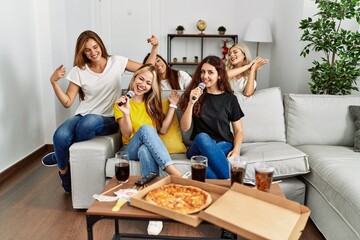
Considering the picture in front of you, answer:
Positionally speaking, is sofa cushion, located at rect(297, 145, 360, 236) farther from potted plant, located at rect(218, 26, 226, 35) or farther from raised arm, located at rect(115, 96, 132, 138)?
potted plant, located at rect(218, 26, 226, 35)

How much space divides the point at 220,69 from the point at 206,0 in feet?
9.45

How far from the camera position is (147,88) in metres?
2.41

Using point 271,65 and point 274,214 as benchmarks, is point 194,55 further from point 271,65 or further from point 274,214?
point 274,214

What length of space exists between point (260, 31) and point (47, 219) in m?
3.46

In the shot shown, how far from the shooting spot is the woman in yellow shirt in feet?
7.15

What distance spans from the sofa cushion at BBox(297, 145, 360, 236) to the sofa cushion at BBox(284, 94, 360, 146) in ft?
0.32

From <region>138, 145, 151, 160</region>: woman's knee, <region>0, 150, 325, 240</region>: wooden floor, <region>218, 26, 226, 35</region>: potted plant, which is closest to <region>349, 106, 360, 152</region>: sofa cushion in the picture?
<region>0, 150, 325, 240</region>: wooden floor

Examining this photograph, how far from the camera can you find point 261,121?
108 inches

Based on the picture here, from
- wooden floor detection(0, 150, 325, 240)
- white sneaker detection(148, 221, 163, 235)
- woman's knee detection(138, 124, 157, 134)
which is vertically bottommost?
wooden floor detection(0, 150, 325, 240)

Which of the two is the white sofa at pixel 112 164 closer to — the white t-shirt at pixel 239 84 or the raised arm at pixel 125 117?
the raised arm at pixel 125 117

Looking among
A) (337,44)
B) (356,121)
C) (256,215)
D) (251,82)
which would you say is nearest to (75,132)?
(251,82)

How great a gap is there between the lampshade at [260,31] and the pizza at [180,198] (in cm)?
345

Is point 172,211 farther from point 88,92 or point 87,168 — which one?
point 88,92

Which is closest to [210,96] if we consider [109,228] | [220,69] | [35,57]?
[220,69]
